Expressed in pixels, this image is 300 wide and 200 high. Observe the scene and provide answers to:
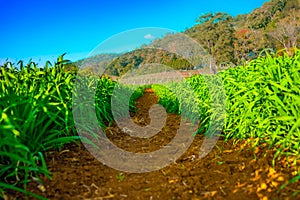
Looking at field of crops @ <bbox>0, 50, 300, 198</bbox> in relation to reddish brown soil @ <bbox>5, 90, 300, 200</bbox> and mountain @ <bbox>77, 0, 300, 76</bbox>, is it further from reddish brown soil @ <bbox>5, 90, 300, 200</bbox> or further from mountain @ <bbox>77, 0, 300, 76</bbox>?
mountain @ <bbox>77, 0, 300, 76</bbox>

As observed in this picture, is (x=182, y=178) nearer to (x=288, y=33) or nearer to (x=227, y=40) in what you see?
(x=288, y=33)

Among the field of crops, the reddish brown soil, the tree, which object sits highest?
the tree

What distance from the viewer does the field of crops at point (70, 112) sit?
198 centimetres

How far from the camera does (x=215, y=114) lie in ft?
11.2

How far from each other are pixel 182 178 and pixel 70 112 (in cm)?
140

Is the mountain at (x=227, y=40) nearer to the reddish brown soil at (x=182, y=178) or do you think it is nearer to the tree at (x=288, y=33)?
the tree at (x=288, y=33)

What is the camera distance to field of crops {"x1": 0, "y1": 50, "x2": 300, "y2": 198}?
1.98 metres

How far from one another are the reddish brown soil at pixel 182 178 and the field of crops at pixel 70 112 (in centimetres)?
11

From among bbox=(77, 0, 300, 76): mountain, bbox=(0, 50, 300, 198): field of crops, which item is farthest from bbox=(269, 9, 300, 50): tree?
bbox=(0, 50, 300, 198): field of crops

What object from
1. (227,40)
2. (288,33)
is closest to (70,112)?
(288,33)

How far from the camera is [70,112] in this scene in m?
3.01

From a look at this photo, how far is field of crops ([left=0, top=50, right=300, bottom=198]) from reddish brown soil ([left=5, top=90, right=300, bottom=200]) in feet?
0.36

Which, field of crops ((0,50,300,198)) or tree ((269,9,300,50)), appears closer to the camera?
field of crops ((0,50,300,198))

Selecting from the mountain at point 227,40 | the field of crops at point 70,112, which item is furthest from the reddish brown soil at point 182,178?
the mountain at point 227,40
